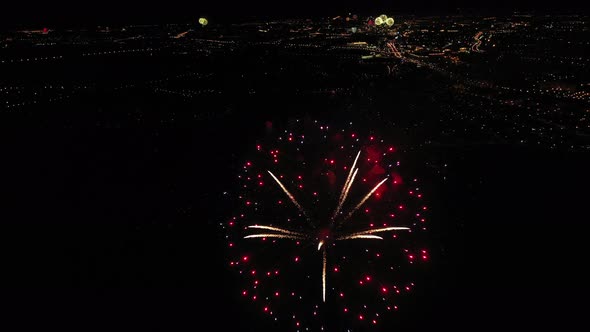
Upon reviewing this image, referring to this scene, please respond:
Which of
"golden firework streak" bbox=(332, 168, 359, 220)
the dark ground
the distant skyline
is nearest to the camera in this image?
the dark ground

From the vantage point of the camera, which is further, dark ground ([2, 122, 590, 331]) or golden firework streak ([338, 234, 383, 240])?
dark ground ([2, 122, 590, 331])

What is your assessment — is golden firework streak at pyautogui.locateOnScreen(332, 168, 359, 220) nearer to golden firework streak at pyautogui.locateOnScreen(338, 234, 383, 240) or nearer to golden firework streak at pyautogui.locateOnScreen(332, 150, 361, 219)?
golden firework streak at pyautogui.locateOnScreen(332, 150, 361, 219)

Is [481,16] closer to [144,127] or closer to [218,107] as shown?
[218,107]

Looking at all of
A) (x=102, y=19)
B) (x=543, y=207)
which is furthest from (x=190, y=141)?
(x=102, y=19)

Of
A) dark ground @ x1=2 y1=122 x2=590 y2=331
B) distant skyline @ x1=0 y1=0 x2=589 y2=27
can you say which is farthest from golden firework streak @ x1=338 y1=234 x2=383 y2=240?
distant skyline @ x1=0 y1=0 x2=589 y2=27

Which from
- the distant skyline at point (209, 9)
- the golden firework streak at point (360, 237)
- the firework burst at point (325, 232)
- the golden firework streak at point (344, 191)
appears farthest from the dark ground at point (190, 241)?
the distant skyline at point (209, 9)

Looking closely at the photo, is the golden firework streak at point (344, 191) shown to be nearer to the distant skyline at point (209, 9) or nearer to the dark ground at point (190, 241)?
Result: the dark ground at point (190, 241)
